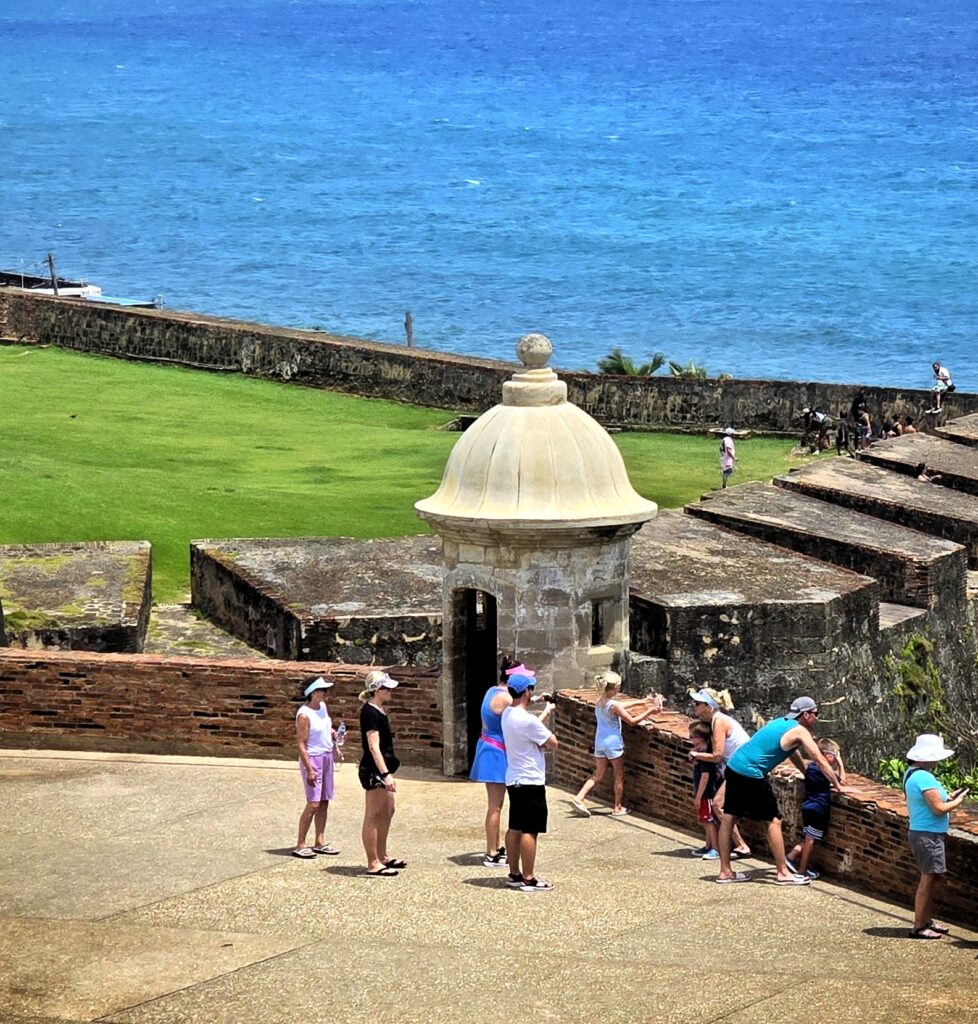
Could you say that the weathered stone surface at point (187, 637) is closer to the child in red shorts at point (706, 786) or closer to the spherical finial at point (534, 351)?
the spherical finial at point (534, 351)

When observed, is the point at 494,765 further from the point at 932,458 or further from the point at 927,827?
the point at 932,458

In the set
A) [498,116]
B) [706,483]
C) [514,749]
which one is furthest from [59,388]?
[498,116]

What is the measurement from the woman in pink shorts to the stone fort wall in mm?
Result: 23496

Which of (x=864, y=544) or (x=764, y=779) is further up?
(x=864, y=544)

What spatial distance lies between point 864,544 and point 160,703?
1123cm

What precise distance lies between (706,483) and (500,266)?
85.2 m

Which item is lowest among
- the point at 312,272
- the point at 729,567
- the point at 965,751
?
the point at 965,751

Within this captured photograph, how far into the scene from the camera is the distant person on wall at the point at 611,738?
15.4 meters

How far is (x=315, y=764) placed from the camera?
1395 centimetres

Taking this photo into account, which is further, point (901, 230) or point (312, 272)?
point (901, 230)

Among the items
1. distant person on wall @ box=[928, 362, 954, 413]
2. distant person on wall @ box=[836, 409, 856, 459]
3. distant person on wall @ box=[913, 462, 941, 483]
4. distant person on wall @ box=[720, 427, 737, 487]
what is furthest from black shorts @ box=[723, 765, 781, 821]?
distant person on wall @ box=[928, 362, 954, 413]

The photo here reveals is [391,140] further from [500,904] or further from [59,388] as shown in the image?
[500,904]

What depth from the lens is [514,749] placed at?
533 inches

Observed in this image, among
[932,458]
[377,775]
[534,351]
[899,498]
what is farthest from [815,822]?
[932,458]
